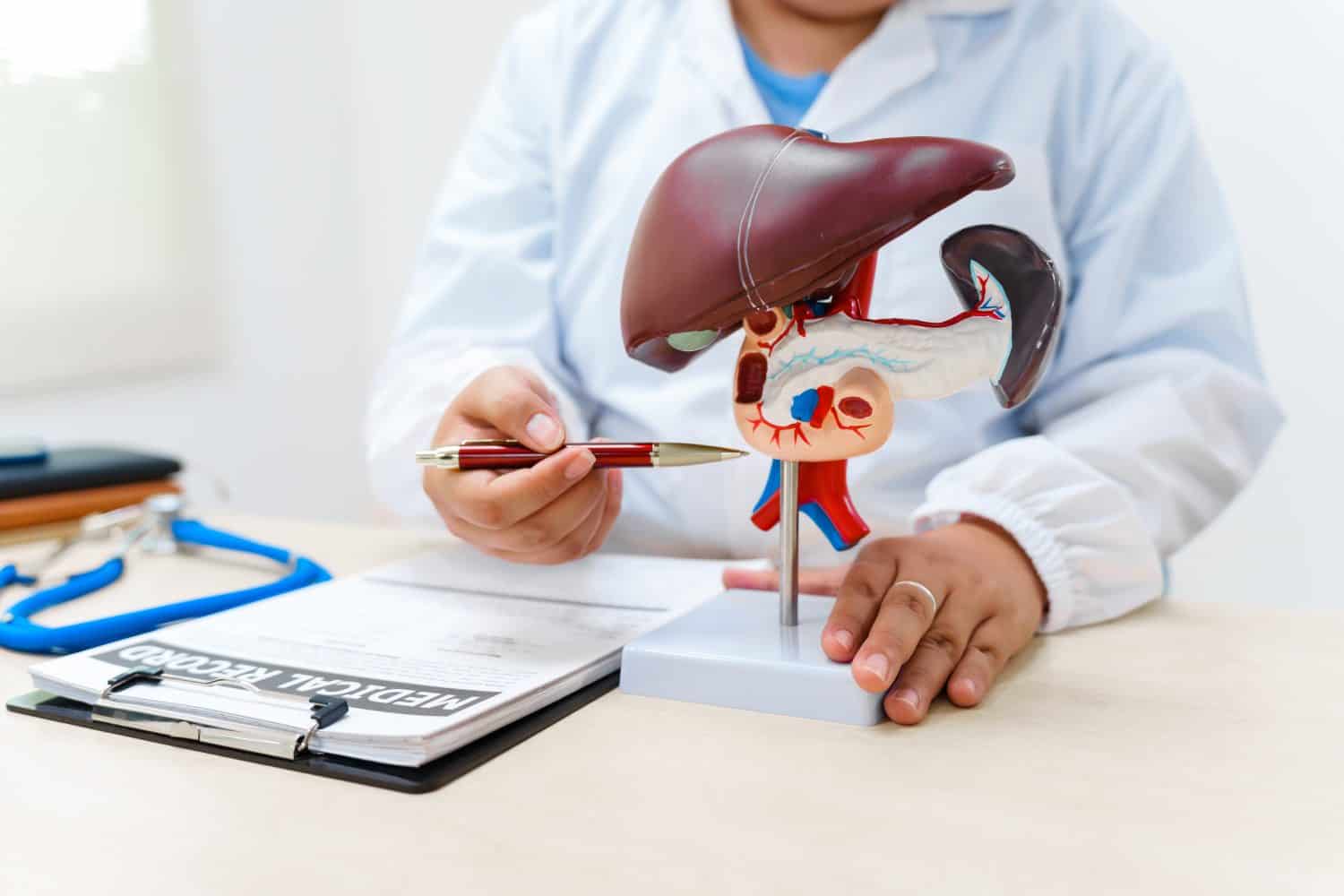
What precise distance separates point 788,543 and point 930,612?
0.07m

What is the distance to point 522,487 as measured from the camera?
1.80 feet

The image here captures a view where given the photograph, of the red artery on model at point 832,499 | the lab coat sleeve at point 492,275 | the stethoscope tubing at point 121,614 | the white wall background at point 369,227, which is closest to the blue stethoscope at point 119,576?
the stethoscope tubing at point 121,614

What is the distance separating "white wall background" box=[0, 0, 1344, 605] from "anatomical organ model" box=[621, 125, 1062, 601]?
2.95 feet

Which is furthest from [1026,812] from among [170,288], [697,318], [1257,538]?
[170,288]

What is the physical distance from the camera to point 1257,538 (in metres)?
1.27

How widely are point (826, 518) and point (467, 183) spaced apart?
1.62 feet

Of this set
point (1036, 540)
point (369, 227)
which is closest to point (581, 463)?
point (1036, 540)

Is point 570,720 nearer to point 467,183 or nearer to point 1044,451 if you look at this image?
point 1044,451

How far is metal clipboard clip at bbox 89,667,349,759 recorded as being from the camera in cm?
44

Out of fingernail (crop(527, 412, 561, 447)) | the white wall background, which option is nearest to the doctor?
fingernail (crop(527, 412, 561, 447))

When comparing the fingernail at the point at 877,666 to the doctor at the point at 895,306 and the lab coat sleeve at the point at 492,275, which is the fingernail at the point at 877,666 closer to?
the doctor at the point at 895,306

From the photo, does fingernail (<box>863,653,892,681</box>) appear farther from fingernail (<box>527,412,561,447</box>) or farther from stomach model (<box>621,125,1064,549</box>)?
fingernail (<box>527,412,561,447</box>)

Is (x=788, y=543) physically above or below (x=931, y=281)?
below

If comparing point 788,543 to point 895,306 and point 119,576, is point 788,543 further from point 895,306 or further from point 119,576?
point 119,576
